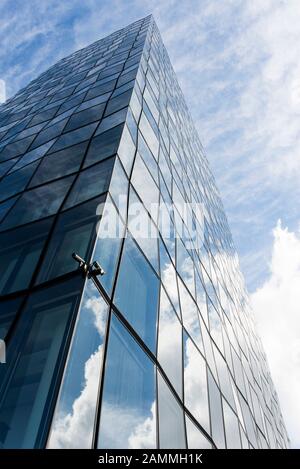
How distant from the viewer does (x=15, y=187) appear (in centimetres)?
1071

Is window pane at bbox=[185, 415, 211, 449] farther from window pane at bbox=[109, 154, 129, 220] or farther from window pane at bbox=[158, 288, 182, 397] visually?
window pane at bbox=[109, 154, 129, 220]

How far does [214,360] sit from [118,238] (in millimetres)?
6266

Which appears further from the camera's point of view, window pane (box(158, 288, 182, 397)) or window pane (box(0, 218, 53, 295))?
window pane (box(158, 288, 182, 397))

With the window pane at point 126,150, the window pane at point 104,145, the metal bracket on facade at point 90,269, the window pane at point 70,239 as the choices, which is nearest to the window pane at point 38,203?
the window pane at point 70,239

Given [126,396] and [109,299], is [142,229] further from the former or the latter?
[126,396]

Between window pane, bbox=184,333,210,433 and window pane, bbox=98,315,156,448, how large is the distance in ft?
6.73

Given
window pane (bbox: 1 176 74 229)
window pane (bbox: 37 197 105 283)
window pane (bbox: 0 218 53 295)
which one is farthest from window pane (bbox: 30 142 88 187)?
window pane (bbox: 37 197 105 283)

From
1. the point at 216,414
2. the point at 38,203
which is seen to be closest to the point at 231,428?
the point at 216,414

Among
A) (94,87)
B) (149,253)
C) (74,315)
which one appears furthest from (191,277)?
(94,87)

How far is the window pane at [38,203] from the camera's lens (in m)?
8.55

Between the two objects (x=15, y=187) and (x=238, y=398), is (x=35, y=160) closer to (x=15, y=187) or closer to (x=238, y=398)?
(x=15, y=187)

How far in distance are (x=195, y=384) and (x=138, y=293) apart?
3171 millimetres

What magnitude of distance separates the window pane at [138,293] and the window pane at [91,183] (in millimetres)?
1429

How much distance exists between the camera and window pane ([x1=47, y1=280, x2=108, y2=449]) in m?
4.29
